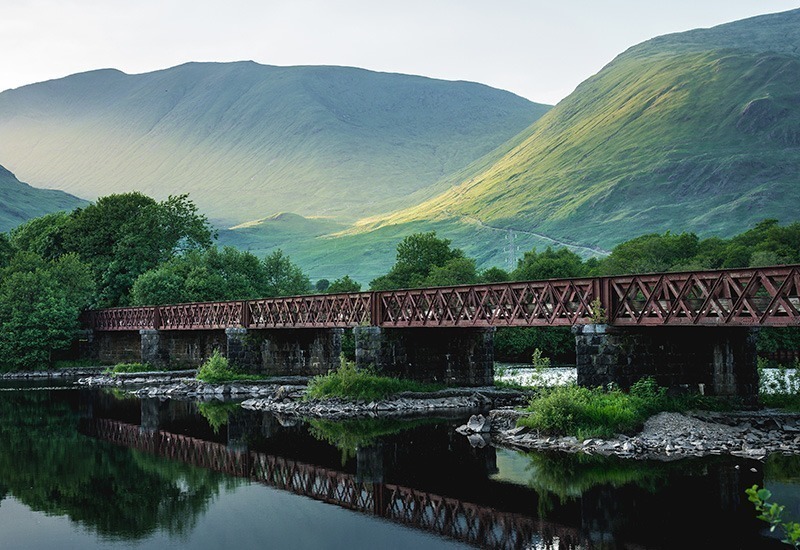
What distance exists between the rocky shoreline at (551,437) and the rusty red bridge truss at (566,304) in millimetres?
3651

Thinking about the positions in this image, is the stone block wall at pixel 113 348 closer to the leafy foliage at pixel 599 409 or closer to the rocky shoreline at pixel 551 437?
the rocky shoreline at pixel 551 437

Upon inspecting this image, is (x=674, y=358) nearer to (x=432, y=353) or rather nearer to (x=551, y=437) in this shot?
(x=551, y=437)

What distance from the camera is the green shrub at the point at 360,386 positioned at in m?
42.9

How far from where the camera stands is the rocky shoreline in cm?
2872

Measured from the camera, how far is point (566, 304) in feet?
116

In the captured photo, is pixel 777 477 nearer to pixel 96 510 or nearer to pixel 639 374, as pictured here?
pixel 639 374

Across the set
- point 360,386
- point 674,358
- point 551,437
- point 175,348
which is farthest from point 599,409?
point 175,348

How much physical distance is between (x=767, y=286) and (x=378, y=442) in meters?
14.4

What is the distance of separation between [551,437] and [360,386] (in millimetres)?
14216

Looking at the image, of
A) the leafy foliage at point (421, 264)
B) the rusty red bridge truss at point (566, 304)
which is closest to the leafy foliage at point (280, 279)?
the leafy foliage at point (421, 264)

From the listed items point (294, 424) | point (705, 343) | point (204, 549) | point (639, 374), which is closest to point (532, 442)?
point (639, 374)

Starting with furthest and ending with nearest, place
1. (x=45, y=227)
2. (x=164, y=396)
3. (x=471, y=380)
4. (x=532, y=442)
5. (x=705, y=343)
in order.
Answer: (x=45, y=227) → (x=164, y=396) → (x=471, y=380) → (x=705, y=343) → (x=532, y=442)

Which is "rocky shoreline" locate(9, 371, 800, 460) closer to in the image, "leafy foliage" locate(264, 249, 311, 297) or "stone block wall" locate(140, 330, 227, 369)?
"stone block wall" locate(140, 330, 227, 369)

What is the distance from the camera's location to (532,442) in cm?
3120
